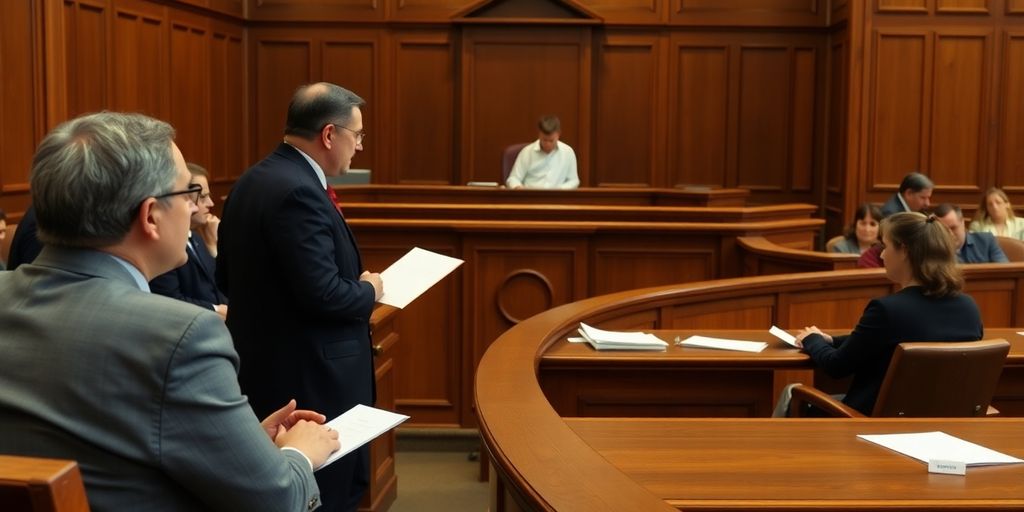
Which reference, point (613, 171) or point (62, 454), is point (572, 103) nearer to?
point (613, 171)

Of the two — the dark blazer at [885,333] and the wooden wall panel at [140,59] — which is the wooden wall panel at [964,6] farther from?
the dark blazer at [885,333]

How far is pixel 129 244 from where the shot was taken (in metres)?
1.62

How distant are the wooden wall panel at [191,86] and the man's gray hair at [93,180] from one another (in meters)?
8.63

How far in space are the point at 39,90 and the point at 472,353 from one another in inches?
149

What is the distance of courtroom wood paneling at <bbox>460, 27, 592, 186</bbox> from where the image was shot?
38.0ft

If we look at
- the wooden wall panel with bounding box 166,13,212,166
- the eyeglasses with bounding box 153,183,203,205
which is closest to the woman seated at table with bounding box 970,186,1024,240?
the wooden wall panel with bounding box 166,13,212,166

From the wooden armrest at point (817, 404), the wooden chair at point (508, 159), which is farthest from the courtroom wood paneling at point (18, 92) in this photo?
the wooden armrest at point (817, 404)

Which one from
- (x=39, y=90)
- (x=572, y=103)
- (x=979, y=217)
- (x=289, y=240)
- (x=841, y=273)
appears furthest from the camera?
(x=572, y=103)

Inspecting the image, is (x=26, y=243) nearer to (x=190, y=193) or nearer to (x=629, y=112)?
(x=190, y=193)

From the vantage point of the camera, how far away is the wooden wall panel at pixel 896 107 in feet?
35.3

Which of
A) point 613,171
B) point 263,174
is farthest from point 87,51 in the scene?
point 263,174

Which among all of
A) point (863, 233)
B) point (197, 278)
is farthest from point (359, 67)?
point (197, 278)

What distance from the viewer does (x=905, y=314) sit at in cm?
379

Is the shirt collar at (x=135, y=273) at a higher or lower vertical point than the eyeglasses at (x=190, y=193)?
lower
